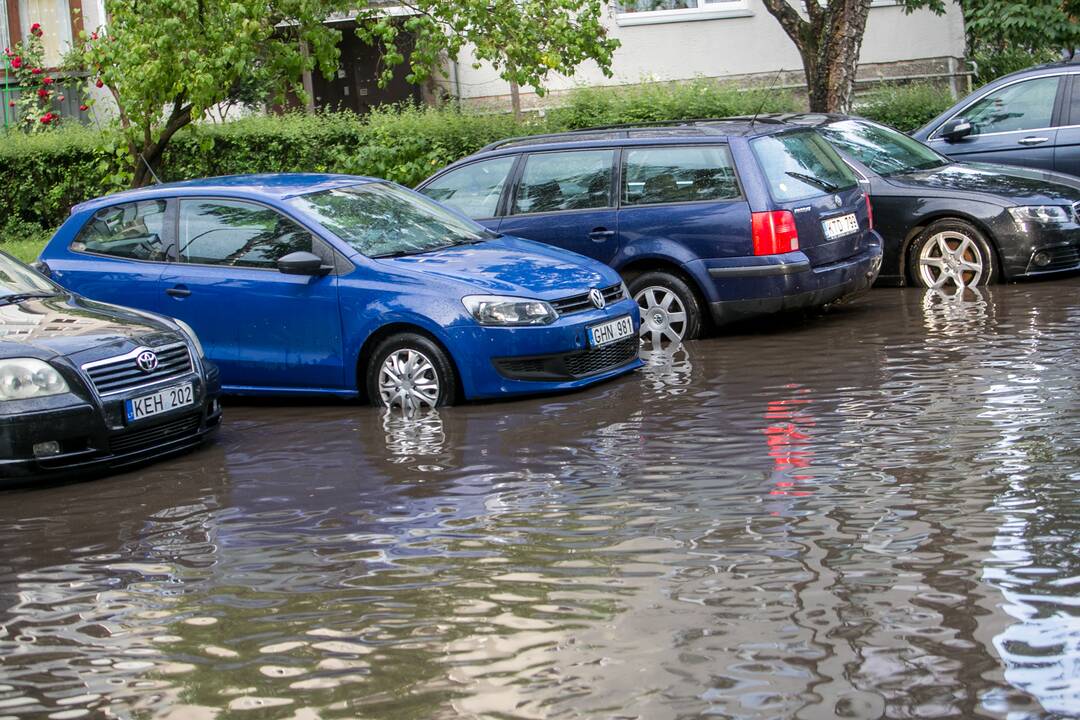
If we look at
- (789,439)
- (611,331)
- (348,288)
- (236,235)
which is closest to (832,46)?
(611,331)

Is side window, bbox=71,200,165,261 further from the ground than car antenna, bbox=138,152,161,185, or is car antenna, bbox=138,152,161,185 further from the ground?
car antenna, bbox=138,152,161,185

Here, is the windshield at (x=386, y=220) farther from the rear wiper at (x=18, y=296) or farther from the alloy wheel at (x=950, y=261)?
the alloy wheel at (x=950, y=261)

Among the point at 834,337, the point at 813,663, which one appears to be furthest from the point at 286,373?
the point at 813,663

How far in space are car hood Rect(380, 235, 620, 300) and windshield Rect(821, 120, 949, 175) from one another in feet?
14.0

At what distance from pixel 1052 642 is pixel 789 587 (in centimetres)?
99

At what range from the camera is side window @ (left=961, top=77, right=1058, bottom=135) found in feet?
49.1

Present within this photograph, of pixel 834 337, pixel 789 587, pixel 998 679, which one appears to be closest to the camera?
pixel 998 679

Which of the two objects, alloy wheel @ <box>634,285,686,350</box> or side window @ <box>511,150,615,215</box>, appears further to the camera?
side window @ <box>511,150,615,215</box>

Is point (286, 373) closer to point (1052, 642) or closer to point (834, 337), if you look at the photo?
point (834, 337)

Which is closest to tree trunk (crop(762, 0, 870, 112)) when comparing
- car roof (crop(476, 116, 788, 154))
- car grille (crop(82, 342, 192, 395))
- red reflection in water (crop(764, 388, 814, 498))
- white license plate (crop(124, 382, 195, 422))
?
car roof (crop(476, 116, 788, 154))

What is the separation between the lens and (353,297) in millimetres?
9594

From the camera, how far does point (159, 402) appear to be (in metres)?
8.50

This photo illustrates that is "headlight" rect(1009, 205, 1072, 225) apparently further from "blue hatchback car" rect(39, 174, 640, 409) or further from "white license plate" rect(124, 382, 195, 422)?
"white license plate" rect(124, 382, 195, 422)

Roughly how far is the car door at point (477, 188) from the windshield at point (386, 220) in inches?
38.6
